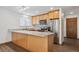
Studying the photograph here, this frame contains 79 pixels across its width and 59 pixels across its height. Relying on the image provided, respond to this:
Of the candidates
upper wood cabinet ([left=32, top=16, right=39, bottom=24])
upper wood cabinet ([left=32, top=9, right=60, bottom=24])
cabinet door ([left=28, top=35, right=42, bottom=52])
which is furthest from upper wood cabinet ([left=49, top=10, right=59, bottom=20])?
cabinet door ([left=28, top=35, right=42, bottom=52])

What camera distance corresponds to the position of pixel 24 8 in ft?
4.80

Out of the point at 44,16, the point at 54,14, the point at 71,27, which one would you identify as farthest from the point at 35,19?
the point at 71,27

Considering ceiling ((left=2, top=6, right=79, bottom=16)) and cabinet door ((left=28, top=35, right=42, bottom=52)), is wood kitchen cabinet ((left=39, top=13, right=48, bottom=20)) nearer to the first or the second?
ceiling ((left=2, top=6, right=79, bottom=16))

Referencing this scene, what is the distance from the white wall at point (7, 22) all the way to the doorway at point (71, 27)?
3.46 feet

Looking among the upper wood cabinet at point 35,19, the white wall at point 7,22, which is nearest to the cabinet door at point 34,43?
the upper wood cabinet at point 35,19

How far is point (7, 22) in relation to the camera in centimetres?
158
